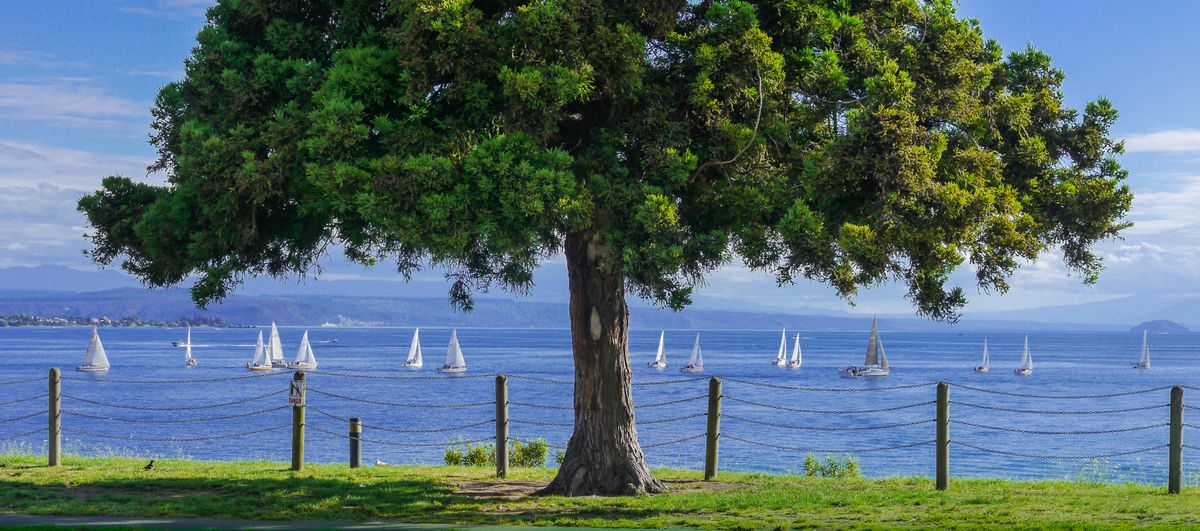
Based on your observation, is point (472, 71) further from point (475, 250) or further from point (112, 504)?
point (112, 504)

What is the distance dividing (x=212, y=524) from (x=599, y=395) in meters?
5.20

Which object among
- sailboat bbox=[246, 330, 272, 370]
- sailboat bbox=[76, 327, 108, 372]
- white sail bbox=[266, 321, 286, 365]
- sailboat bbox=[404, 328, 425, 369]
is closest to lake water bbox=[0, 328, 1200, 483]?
sailboat bbox=[246, 330, 272, 370]

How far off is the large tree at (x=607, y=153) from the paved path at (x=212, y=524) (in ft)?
9.87

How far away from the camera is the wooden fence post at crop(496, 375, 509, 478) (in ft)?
58.5

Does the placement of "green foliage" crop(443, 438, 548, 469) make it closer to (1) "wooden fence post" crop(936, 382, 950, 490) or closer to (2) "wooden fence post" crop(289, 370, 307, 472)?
(2) "wooden fence post" crop(289, 370, 307, 472)

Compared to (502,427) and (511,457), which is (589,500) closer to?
(502,427)

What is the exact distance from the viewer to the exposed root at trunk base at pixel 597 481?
52.2ft

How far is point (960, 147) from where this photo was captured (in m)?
14.9

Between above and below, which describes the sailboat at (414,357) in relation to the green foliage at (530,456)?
below

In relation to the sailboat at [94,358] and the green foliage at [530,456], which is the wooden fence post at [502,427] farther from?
the sailboat at [94,358]

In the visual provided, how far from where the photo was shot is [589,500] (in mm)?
15211

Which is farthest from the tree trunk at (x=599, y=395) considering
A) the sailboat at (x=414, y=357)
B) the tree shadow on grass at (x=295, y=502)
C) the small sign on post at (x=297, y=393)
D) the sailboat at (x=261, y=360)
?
the sailboat at (x=261, y=360)

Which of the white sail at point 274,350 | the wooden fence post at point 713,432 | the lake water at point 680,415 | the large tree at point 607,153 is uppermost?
the large tree at point 607,153

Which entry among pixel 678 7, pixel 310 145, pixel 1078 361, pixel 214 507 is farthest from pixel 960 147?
pixel 1078 361
